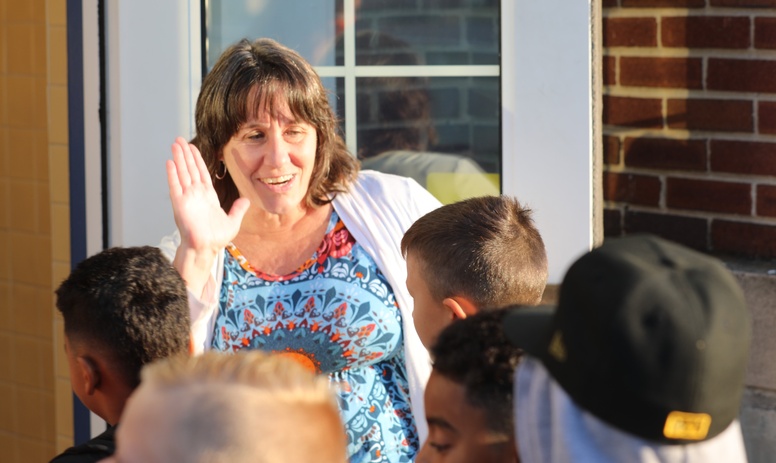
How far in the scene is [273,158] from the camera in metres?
2.59

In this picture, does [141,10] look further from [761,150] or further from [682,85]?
[761,150]

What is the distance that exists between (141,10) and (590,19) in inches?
47.4

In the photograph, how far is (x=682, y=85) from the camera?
3334mm

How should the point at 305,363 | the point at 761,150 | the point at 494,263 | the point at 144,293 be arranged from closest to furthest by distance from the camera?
1. the point at 144,293
2. the point at 494,263
3. the point at 305,363
4. the point at 761,150

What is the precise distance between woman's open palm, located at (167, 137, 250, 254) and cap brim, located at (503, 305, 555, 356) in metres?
1.09

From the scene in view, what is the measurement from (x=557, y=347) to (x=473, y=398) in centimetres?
23

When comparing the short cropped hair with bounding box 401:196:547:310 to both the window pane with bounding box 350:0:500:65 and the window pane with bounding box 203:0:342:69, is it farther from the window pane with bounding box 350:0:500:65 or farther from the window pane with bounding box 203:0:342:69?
the window pane with bounding box 203:0:342:69

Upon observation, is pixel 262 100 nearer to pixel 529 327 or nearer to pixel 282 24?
pixel 282 24

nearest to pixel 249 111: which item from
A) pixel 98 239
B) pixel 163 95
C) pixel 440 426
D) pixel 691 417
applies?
pixel 163 95

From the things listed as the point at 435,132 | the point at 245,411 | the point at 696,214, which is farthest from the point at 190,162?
the point at 696,214

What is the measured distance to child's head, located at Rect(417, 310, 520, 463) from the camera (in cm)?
150

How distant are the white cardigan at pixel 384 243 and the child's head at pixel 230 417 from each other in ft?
3.58

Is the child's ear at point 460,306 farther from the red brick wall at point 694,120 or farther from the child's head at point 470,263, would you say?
the red brick wall at point 694,120

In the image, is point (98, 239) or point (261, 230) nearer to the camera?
point (261, 230)
